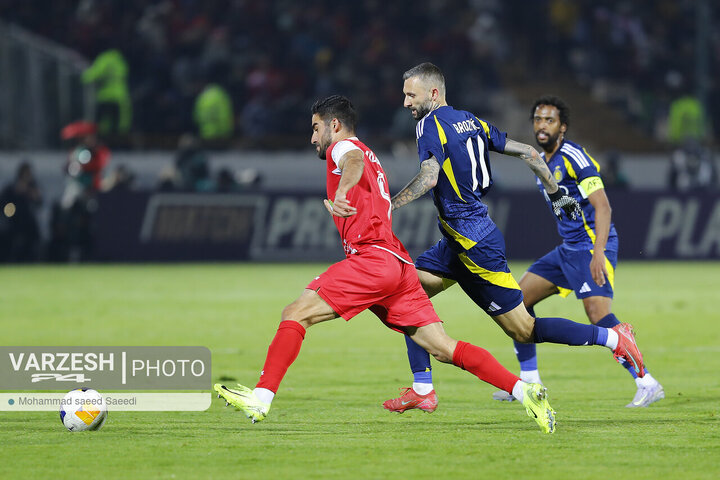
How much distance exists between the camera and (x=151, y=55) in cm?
2348

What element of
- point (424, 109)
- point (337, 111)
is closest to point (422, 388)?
point (424, 109)

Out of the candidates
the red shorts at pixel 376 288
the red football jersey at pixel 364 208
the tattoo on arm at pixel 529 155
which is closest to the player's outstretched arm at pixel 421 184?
the red football jersey at pixel 364 208

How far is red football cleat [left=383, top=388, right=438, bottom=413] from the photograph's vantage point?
7168 mm

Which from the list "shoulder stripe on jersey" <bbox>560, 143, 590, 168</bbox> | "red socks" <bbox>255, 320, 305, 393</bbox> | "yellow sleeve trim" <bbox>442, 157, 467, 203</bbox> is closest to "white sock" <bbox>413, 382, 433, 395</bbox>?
"red socks" <bbox>255, 320, 305, 393</bbox>

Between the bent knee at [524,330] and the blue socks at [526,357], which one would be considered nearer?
the bent knee at [524,330]

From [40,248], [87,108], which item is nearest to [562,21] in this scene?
[87,108]

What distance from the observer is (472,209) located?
7.07 metres

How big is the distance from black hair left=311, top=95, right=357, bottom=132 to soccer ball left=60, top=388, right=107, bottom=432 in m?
2.04

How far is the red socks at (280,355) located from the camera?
632 centimetres

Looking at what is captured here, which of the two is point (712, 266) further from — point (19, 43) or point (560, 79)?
point (19, 43)

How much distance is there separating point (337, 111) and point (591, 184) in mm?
2193

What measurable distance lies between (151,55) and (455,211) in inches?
688

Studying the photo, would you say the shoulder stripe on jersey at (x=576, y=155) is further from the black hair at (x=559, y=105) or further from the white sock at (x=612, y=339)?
the white sock at (x=612, y=339)

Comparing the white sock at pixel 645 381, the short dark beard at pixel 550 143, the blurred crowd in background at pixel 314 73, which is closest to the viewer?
the white sock at pixel 645 381
